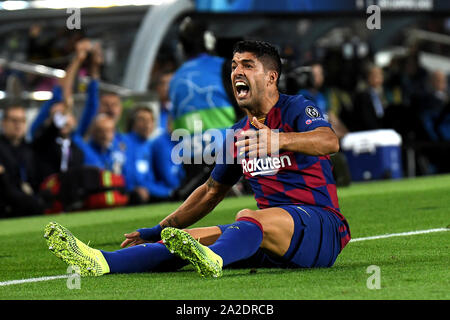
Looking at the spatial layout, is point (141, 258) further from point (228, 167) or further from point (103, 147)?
point (103, 147)

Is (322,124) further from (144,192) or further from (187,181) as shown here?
(144,192)

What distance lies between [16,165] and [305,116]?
309 inches

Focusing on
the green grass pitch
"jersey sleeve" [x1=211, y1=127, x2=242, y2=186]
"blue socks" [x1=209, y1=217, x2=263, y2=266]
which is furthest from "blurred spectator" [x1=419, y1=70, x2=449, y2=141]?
"blue socks" [x1=209, y1=217, x2=263, y2=266]

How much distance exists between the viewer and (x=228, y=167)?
6.22 meters

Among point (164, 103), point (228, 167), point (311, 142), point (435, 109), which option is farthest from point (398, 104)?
point (311, 142)

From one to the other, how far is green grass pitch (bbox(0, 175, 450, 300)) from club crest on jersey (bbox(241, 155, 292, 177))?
57cm

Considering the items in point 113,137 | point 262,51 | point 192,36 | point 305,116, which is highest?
point 192,36

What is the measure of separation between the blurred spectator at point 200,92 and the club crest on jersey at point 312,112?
17.2 ft

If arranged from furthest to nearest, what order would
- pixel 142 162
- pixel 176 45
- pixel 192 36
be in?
pixel 176 45
pixel 142 162
pixel 192 36

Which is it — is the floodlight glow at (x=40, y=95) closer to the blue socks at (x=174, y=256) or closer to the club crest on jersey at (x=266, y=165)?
the blue socks at (x=174, y=256)

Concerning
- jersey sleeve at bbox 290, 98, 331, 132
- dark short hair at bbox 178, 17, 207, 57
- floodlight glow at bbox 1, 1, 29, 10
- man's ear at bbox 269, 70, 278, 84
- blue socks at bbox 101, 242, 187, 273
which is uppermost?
floodlight glow at bbox 1, 1, 29, 10

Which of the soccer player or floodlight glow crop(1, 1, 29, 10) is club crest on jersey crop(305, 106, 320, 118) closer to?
the soccer player

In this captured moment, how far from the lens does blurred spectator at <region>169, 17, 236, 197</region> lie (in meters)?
11.1

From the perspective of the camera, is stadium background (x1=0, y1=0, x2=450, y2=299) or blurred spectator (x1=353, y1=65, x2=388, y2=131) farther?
blurred spectator (x1=353, y1=65, x2=388, y2=131)
